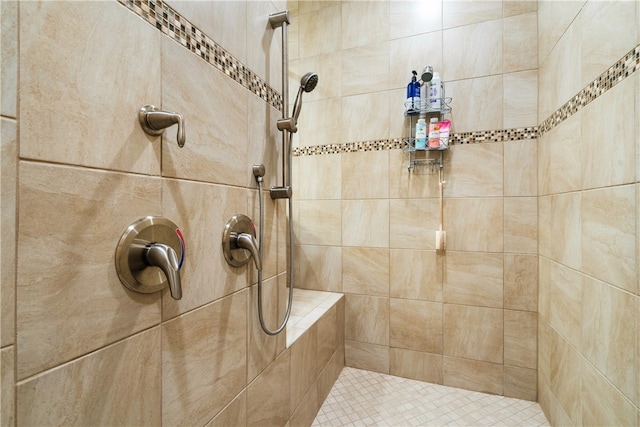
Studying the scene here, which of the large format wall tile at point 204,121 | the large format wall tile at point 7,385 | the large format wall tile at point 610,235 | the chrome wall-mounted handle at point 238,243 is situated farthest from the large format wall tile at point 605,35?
the large format wall tile at point 7,385

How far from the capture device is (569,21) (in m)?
1.30

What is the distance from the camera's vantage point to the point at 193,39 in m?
0.76

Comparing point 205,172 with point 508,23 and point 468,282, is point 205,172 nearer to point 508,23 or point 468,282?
point 468,282

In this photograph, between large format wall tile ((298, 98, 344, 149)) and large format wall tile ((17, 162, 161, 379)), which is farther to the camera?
large format wall tile ((298, 98, 344, 149))

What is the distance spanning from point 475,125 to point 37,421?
211 cm

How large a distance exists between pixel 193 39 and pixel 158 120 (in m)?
0.29

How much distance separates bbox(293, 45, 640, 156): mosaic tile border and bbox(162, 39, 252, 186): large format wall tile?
116 centimetres

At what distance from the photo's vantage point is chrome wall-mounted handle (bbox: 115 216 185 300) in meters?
0.59

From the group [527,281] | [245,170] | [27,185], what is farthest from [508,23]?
[27,185]

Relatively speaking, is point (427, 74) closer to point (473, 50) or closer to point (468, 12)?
point (473, 50)

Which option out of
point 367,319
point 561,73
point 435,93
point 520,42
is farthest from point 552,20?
point 367,319

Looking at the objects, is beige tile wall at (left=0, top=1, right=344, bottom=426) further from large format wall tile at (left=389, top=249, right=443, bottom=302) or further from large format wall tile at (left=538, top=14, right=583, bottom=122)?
large format wall tile at (left=538, top=14, right=583, bottom=122)

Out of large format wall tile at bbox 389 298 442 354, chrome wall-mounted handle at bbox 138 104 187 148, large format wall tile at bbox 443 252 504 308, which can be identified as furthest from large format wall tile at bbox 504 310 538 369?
chrome wall-mounted handle at bbox 138 104 187 148

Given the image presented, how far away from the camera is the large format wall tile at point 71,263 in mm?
443
